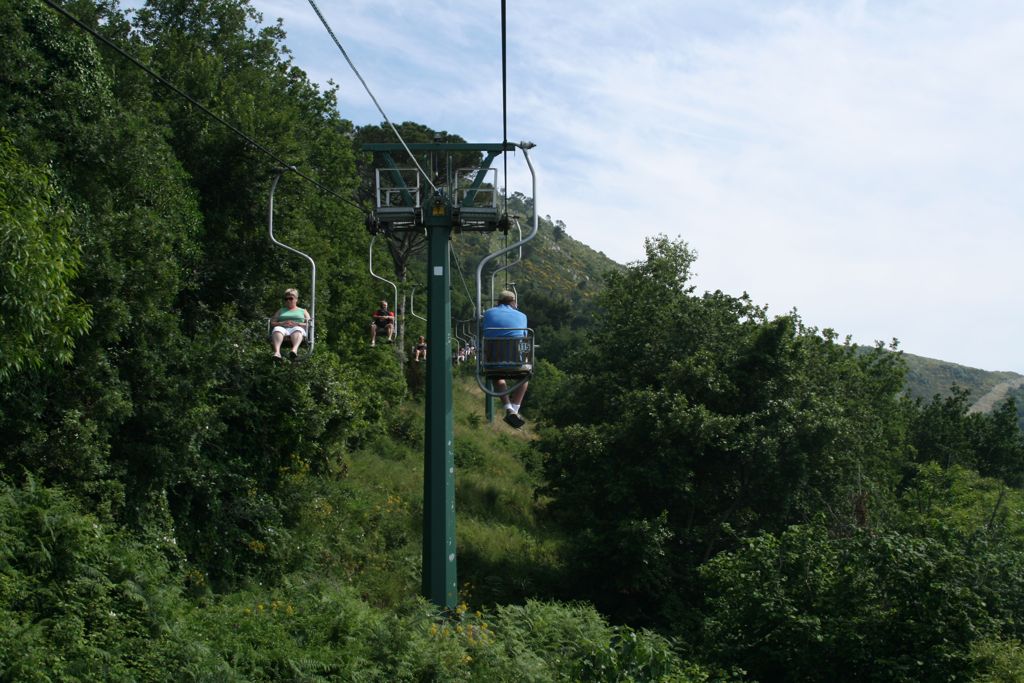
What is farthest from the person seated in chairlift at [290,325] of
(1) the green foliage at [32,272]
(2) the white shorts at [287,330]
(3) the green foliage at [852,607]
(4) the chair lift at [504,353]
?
(3) the green foliage at [852,607]

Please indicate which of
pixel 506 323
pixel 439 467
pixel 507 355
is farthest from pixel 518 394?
pixel 439 467

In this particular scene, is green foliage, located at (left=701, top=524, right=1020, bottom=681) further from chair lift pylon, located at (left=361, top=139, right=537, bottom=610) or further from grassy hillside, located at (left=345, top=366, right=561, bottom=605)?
grassy hillside, located at (left=345, top=366, right=561, bottom=605)

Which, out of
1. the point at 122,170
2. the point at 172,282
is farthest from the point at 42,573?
the point at 122,170

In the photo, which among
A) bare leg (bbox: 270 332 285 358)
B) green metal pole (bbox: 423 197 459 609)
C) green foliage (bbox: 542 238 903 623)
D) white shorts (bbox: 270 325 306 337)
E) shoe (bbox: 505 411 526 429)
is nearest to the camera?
shoe (bbox: 505 411 526 429)

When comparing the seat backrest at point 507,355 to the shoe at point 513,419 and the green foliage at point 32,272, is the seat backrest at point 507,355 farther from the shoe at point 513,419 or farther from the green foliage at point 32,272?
the green foliage at point 32,272

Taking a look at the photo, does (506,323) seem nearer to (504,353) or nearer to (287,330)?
(504,353)

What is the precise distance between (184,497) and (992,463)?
1812 inches

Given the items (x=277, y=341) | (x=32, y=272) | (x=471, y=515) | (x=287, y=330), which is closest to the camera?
(x=32, y=272)

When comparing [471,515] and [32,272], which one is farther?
[471,515]

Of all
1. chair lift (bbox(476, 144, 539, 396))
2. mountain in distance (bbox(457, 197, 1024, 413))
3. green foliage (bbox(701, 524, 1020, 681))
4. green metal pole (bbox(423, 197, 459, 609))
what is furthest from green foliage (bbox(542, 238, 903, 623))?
mountain in distance (bbox(457, 197, 1024, 413))

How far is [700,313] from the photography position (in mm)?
28812

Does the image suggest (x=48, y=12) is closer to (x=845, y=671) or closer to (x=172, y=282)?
(x=172, y=282)

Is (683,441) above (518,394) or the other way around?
the other way around

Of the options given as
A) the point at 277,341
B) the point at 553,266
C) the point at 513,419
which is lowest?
the point at 513,419
